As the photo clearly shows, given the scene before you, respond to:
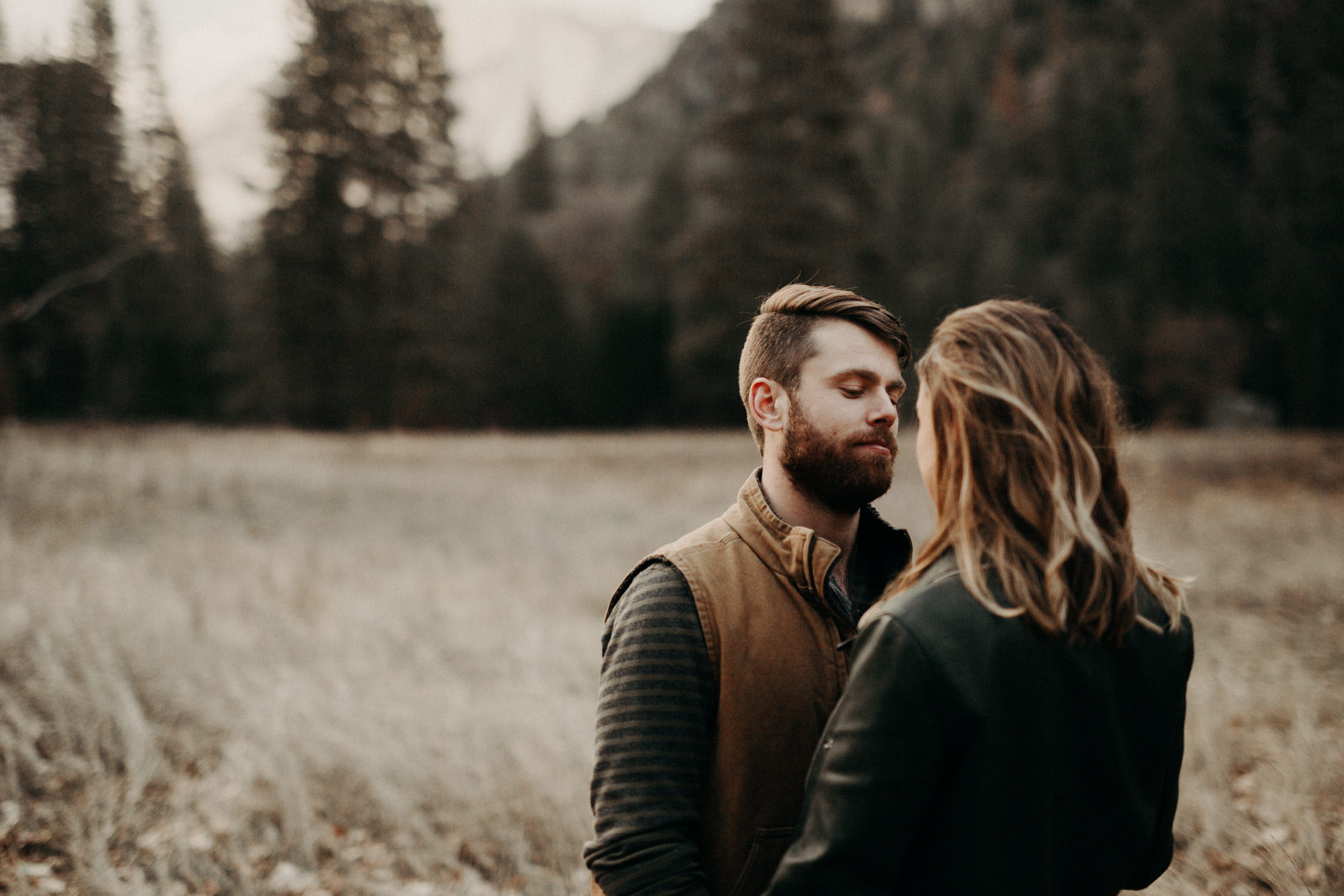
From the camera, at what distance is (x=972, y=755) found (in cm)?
135

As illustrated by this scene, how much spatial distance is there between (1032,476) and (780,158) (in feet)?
75.0

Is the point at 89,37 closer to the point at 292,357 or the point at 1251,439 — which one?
the point at 292,357

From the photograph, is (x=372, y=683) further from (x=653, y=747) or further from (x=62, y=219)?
(x=62, y=219)

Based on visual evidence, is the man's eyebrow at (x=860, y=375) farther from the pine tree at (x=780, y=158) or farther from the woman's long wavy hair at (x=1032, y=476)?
the pine tree at (x=780, y=158)

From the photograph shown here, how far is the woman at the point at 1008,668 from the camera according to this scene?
1329mm

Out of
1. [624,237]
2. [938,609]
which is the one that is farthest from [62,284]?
[624,237]

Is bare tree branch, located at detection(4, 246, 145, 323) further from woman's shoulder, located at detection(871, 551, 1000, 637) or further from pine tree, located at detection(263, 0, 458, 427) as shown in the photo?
woman's shoulder, located at detection(871, 551, 1000, 637)

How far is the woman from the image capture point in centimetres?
133

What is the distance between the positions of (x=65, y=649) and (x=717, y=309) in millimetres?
28706

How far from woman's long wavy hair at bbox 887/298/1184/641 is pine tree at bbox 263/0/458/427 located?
22.7 meters

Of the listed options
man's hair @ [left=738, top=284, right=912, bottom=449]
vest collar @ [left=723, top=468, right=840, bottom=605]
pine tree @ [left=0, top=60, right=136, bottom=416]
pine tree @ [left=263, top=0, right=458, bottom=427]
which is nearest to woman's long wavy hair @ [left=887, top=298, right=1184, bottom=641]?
vest collar @ [left=723, top=468, right=840, bottom=605]

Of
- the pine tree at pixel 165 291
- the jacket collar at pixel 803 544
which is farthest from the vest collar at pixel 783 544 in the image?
the pine tree at pixel 165 291

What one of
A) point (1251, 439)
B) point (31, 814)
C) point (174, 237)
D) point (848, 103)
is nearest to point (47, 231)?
point (174, 237)

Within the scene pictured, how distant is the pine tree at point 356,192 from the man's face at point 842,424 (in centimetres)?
2233
